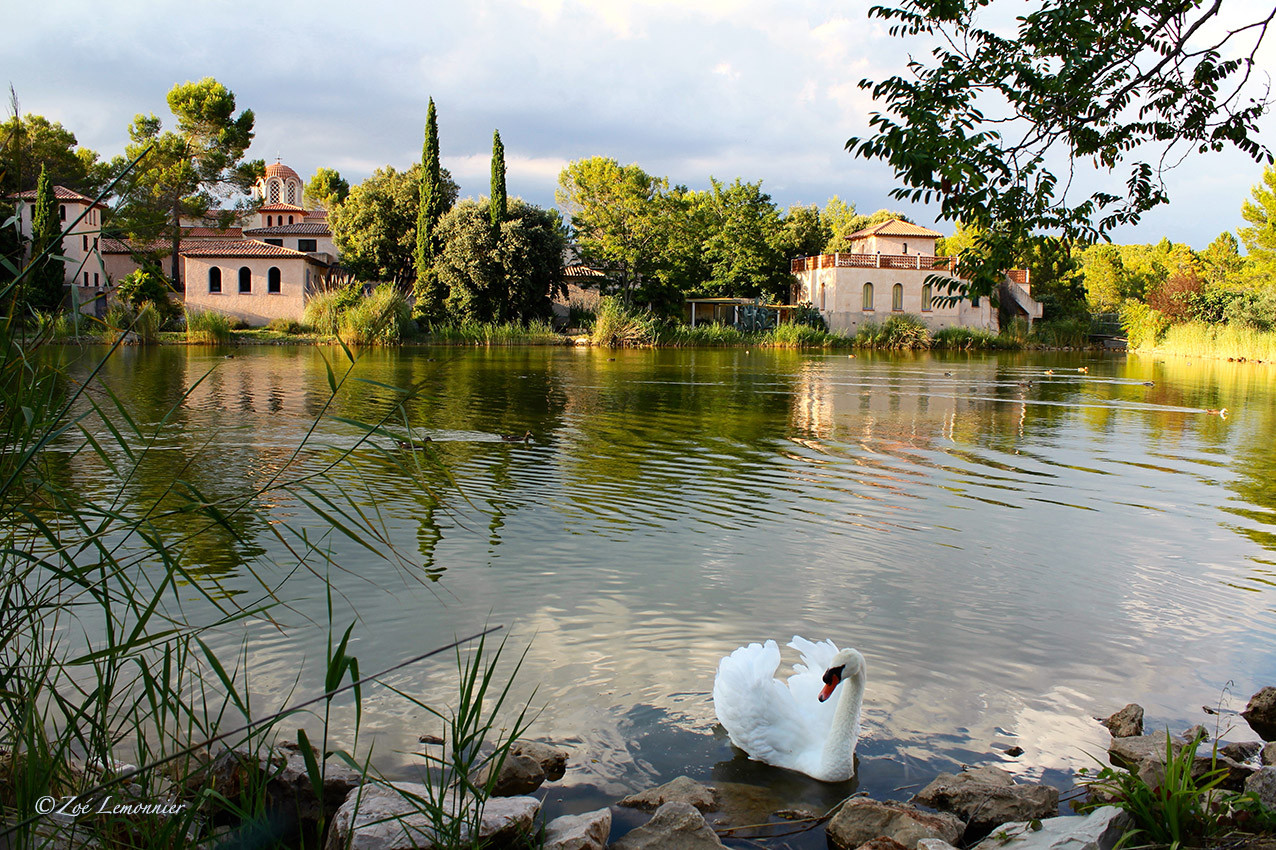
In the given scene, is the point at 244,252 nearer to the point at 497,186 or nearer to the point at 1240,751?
the point at 497,186

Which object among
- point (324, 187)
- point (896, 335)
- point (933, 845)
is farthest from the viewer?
point (324, 187)

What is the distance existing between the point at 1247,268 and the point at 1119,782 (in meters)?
51.7

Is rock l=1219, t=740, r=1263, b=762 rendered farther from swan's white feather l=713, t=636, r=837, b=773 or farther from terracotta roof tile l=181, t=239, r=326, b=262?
terracotta roof tile l=181, t=239, r=326, b=262

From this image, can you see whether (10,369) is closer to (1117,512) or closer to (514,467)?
(514,467)

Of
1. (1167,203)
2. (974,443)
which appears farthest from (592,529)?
(974,443)

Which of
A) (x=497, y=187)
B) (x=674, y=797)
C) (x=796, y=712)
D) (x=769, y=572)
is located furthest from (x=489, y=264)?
(x=674, y=797)

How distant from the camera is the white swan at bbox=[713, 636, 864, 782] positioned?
3.74 m

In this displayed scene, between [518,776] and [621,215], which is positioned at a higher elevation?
[621,215]

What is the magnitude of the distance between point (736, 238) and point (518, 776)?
49.9 metres

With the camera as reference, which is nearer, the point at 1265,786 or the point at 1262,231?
the point at 1265,786

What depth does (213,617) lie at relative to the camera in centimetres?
514

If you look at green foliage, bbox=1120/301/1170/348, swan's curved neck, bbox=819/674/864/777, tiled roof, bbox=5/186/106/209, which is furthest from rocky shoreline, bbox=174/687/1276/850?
green foliage, bbox=1120/301/1170/348

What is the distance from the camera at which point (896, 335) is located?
159 feet

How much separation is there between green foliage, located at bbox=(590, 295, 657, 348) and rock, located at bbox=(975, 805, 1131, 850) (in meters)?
37.2
